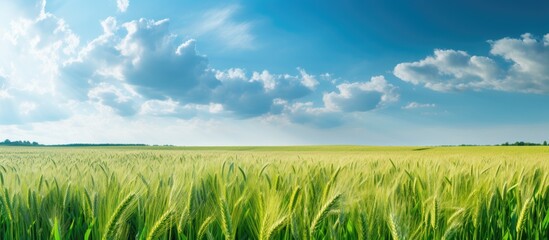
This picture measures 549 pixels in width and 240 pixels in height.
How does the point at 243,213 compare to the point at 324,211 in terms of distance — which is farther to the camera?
the point at 243,213

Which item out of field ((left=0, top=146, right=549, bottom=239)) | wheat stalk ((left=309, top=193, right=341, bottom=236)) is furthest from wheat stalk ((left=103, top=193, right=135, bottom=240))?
wheat stalk ((left=309, top=193, right=341, bottom=236))

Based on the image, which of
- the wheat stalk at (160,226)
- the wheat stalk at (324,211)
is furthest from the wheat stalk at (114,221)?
the wheat stalk at (324,211)

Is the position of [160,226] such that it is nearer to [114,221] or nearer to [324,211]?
[114,221]

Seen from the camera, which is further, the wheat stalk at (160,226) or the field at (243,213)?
the field at (243,213)

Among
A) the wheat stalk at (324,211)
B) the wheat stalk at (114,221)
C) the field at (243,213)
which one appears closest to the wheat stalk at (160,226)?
the field at (243,213)

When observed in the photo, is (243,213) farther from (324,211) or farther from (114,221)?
(114,221)

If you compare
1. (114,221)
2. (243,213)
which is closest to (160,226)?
(114,221)

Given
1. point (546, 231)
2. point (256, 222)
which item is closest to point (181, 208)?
point (256, 222)

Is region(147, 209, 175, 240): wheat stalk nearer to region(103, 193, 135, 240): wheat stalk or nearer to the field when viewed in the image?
the field

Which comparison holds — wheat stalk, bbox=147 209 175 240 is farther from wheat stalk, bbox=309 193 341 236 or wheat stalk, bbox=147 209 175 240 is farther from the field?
wheat stalk, bbox=309 193 341 236

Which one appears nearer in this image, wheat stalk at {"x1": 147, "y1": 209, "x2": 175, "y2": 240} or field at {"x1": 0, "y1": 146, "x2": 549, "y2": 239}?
wheat stalk at {"x1": 147, "y1": 209, "x2": 175, "y2": 240}

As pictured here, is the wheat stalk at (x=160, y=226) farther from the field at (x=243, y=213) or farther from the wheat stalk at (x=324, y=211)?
the wheat stalk at (x=324, y=211)

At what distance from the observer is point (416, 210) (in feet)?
8.09

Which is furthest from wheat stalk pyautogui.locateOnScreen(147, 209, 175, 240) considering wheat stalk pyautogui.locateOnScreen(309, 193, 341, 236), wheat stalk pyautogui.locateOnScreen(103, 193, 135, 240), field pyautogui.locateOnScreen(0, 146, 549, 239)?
wheat stalk pyautogui.locateOnScreen(309, 193, 341, 236)
